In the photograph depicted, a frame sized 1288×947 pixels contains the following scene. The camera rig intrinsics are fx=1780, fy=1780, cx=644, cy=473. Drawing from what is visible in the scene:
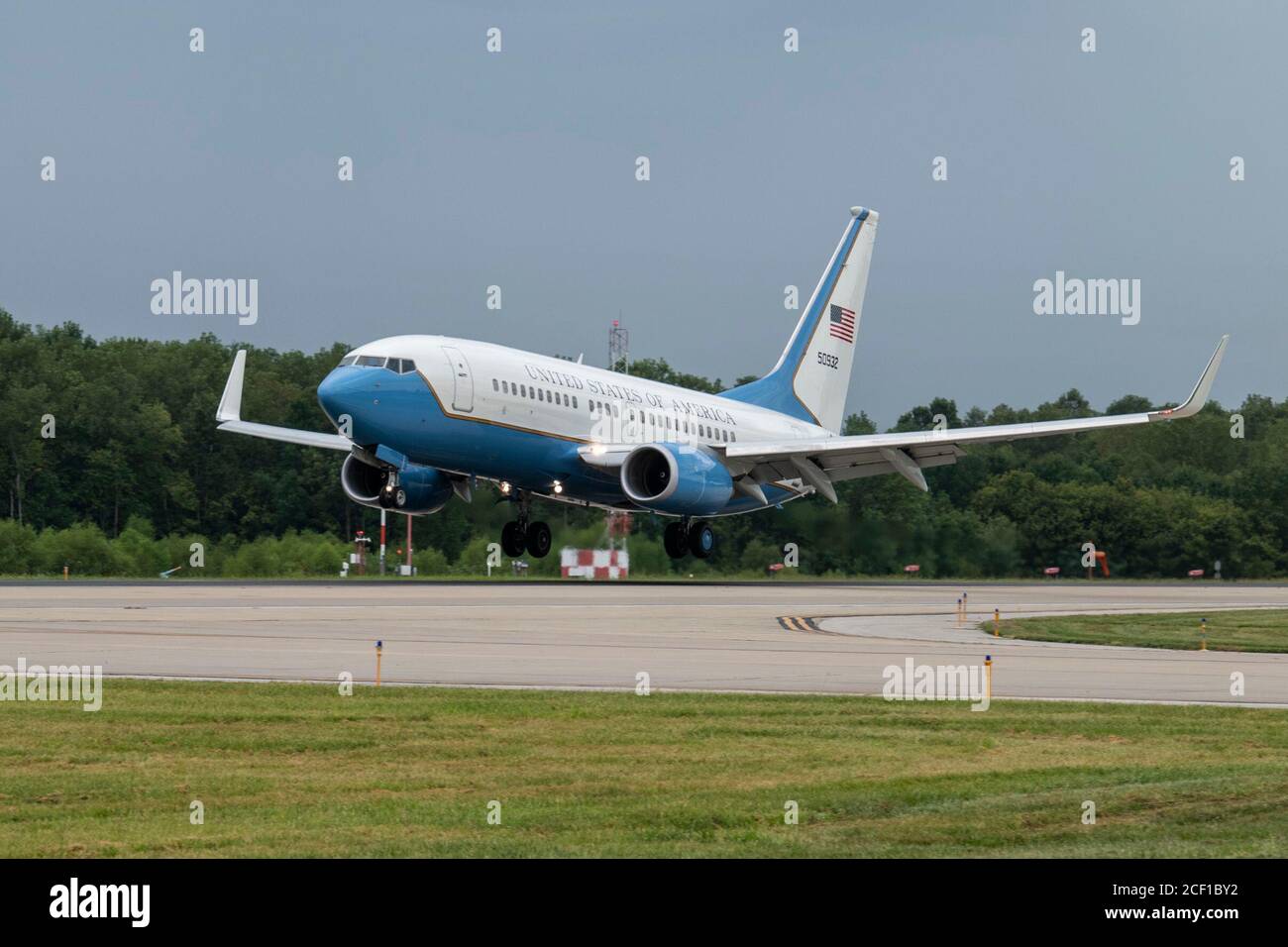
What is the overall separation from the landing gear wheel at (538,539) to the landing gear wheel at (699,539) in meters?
4.28

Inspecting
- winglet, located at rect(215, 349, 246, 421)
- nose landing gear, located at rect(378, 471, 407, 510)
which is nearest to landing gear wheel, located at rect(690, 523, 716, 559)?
nose landing gear, located at rect(378, 471, 407, 510)

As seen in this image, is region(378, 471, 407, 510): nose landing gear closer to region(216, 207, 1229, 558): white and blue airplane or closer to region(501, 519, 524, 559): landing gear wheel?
region(216, 207, 1229, 558): white and blue airplane

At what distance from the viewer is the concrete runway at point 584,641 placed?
23.7 metres

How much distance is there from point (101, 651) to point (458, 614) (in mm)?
10733

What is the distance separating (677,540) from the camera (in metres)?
52.7

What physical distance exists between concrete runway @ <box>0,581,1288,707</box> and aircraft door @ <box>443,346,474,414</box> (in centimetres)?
469

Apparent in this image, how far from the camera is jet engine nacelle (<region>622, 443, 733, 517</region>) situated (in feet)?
158

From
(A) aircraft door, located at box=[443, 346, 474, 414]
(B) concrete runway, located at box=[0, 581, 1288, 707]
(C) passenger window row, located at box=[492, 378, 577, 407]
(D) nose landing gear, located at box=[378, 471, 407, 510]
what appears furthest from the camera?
(D) nose landing gear, located at box=[378, 471, 407, 510]

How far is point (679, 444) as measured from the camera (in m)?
49.2

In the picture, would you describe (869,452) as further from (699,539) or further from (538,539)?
(538,539)

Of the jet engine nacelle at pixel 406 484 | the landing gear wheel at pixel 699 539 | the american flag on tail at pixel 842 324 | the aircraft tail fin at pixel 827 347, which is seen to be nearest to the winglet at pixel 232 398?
the jet engine nacelle at pixel 406 484

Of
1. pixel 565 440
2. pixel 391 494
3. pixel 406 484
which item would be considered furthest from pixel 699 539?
pixel 391 494

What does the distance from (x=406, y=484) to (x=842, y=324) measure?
73.0 ft
